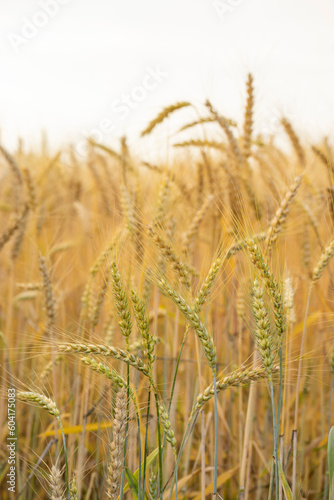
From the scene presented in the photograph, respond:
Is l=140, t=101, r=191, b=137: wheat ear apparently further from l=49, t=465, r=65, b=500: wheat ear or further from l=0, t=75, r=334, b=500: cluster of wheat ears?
l=49, t=465, r=65, b=500: wheat ear

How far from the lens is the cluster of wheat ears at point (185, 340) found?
103 cm

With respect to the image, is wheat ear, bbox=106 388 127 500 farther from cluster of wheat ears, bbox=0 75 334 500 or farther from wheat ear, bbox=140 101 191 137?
wheat ear, bbox=140 101 191 137

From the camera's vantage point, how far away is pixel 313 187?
2.14 m

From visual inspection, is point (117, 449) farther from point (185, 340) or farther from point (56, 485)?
point (185, 340)

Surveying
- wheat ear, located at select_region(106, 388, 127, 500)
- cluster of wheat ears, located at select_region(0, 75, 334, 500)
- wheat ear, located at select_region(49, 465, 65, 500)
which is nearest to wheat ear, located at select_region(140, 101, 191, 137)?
cluster of wheat ears, located at select_region(0, 75, 334, 500)

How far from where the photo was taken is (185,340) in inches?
68.7

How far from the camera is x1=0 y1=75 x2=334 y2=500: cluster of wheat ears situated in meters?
1.03

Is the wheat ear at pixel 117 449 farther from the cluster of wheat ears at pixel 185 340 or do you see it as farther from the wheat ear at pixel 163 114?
the wheat ear at pixel 163 114

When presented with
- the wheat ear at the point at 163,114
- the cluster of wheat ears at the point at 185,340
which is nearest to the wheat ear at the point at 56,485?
the cluster of wheat ears at the point at 185,340

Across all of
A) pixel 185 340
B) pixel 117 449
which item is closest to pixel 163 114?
pixel 185 340

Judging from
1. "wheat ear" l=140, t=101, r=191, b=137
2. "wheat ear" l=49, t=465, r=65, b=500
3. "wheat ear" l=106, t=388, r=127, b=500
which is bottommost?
"wheat ear" l=49, t=465, r=65, b=500

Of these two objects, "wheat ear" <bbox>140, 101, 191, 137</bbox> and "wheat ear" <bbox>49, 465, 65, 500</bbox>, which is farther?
"wheat ear" <bbox>140, 101, 191, 137</bbox>

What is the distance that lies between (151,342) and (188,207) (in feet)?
4.24

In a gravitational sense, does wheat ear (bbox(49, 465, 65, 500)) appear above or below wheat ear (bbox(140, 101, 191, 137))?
below
